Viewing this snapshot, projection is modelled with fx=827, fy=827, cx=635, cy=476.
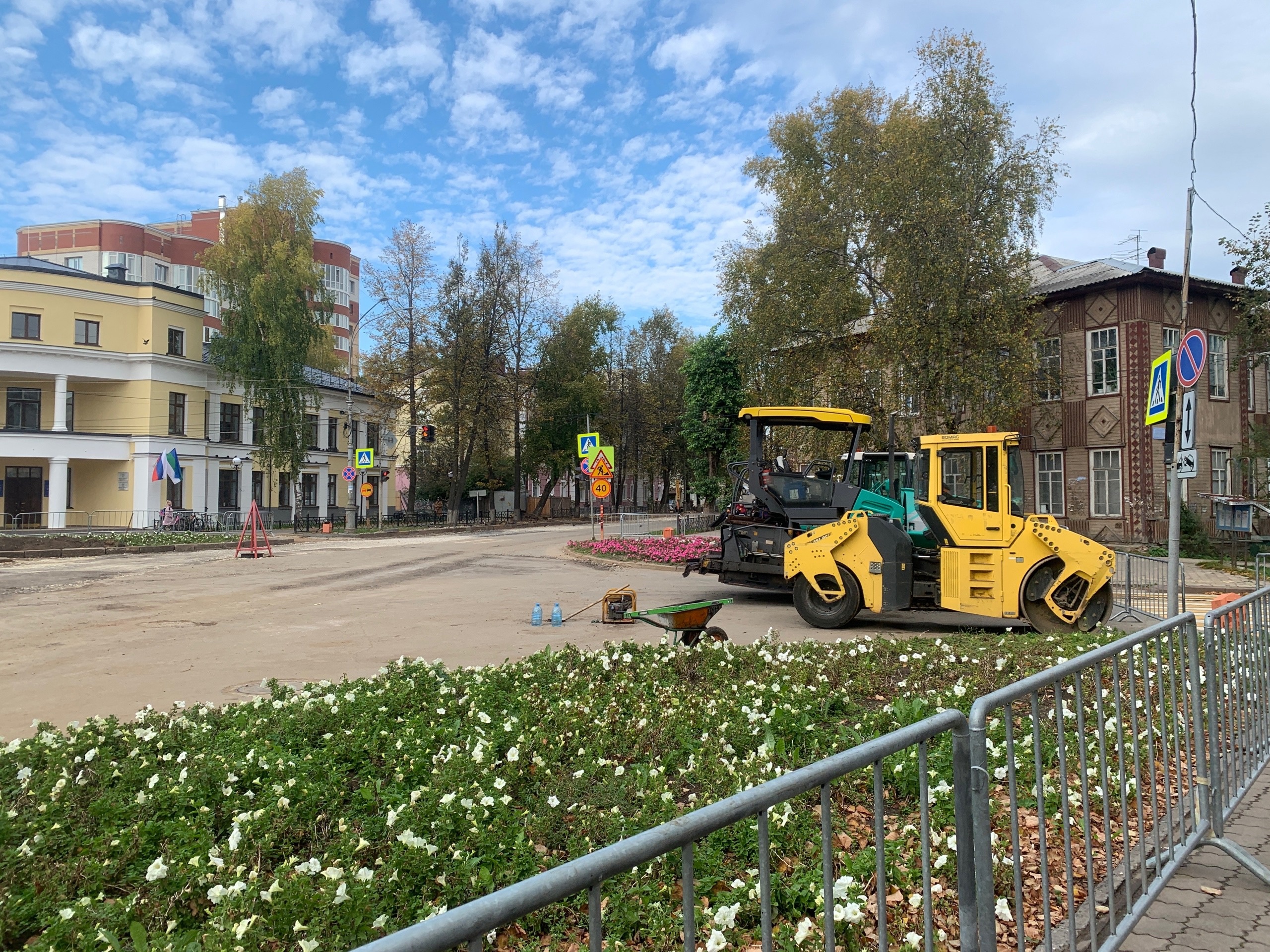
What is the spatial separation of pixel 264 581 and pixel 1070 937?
18218 millimetres

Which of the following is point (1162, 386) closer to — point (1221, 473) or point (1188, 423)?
point (1188, 423)

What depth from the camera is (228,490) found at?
168 feet

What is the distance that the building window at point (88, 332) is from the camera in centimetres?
4281

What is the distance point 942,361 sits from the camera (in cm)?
2556

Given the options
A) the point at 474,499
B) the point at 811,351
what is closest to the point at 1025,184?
the point at 811,351

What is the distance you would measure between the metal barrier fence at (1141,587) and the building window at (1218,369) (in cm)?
1864

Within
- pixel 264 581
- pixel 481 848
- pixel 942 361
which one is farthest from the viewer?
pixel 942 361

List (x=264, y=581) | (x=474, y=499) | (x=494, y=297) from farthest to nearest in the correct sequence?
(x=474, y=499)
(x=494, y=297)
(x=264, y=581)

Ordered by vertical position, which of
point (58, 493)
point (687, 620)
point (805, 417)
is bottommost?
point (687, 620)

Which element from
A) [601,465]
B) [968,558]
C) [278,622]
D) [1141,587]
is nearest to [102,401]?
[601,465]

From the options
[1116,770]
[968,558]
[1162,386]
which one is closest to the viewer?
[1116,770]

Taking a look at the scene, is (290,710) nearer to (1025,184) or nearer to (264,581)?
(264,581)

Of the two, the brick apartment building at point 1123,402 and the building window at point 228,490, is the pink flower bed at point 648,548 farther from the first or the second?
the building window at point 228,490

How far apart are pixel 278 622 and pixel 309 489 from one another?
164 feet
